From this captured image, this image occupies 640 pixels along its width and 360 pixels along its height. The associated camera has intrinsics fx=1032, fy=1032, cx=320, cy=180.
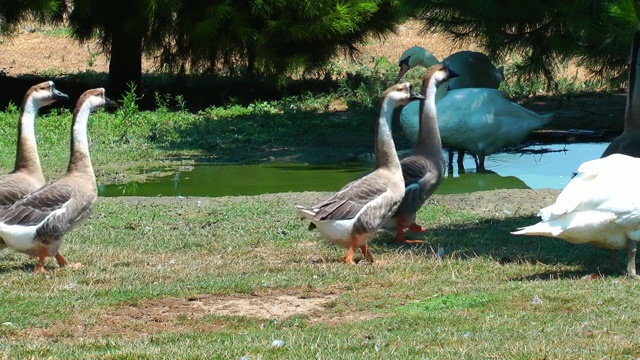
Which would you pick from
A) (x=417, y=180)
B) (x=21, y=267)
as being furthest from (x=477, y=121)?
(x=21, y=267)

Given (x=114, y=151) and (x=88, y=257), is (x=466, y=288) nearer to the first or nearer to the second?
(x=88, y=257)

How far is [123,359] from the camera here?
517 centimetres

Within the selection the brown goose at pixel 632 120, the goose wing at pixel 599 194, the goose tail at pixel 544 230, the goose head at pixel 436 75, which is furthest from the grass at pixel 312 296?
the goose head at pixel 436 75

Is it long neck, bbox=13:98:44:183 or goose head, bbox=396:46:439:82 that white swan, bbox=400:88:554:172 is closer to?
goose head, bbox=396:46:439:82

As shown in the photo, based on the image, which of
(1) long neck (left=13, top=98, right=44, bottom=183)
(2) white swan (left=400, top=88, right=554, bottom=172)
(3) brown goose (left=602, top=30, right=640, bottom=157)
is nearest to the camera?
(1) long neck (left=13, top=98, right=44, bottom=183)

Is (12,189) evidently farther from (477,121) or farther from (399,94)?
(477,121)

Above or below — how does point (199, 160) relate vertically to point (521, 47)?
below

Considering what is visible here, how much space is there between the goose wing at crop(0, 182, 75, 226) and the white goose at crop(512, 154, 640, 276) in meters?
3.40

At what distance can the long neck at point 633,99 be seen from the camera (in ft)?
30.7

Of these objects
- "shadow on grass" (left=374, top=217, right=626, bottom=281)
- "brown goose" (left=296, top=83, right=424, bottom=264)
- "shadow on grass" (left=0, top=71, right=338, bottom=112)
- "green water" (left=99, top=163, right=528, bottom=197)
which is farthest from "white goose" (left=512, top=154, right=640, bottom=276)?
"shadow on grass" (left=0, top=71, right=338, bottom=112)

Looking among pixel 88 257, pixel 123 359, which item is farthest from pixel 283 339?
pixel 88 257

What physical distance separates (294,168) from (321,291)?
7267 mm

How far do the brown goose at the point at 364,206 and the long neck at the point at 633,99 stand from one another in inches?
93.1

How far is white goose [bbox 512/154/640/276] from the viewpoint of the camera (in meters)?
6.93
